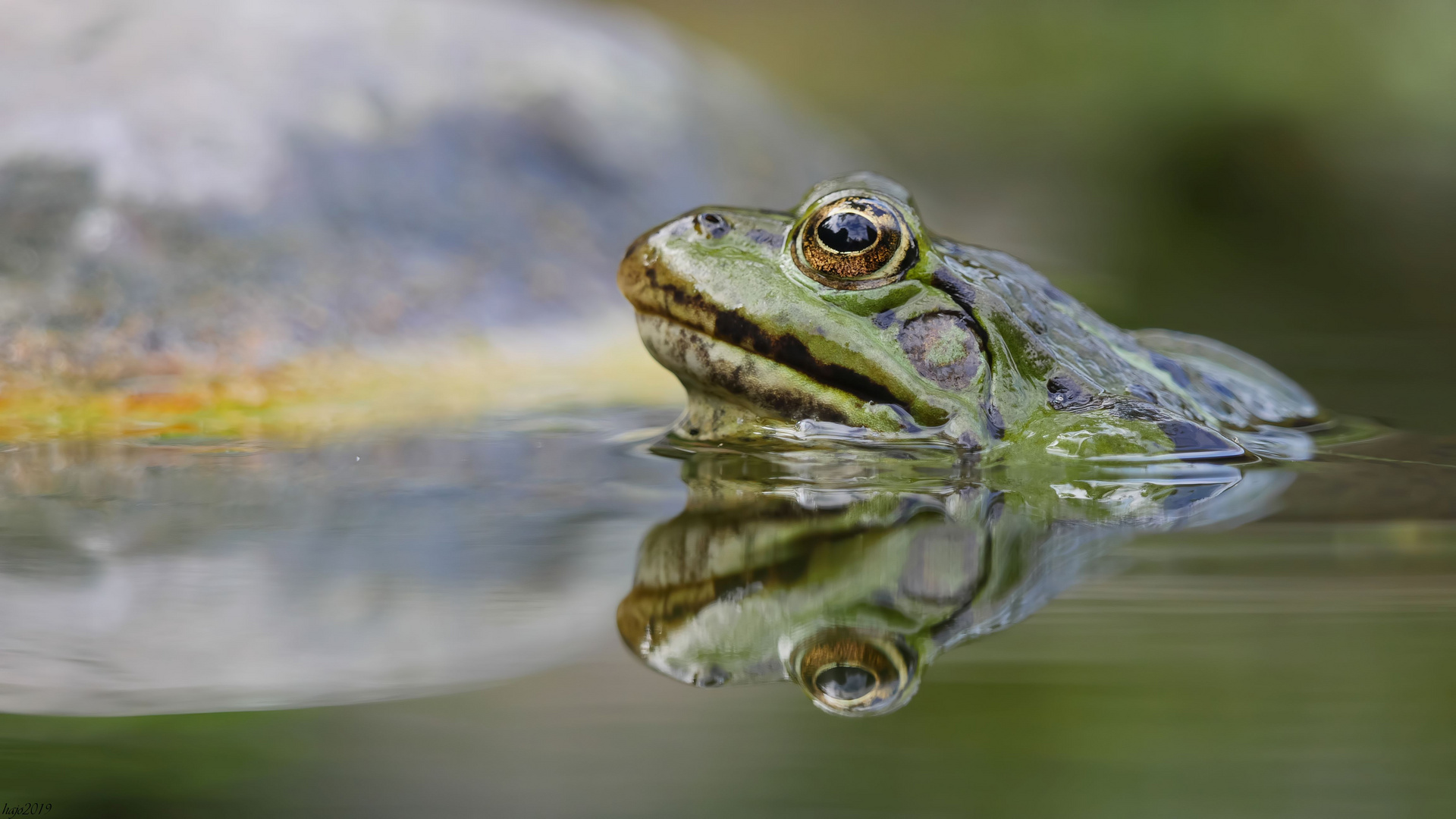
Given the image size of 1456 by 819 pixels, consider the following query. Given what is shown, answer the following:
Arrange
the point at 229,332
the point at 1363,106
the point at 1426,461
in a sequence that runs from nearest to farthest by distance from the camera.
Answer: the point at 1426,461 → the point at 229,332 → the point at 1363,106

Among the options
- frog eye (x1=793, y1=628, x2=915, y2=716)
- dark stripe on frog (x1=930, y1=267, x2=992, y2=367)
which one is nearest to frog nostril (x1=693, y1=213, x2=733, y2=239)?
dark stripe on frog (x1=930, y1=267, x2=992, y2=367)

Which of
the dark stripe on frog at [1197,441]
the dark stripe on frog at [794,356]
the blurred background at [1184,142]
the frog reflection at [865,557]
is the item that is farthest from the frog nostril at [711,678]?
the blurred background at [1184,142]

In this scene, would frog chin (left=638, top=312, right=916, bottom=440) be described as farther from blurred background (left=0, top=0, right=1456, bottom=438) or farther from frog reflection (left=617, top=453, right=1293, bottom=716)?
blurred background (left=0, top=0, right=1456, bottom=438)

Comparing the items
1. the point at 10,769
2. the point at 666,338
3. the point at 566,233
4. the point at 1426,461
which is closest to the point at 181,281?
the point at 566,233

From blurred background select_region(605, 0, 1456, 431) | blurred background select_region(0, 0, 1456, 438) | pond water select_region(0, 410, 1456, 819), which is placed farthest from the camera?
blurred background select_region(605, 0, 1456, 431)

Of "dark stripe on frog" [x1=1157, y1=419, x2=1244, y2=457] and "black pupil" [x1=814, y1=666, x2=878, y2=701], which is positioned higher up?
"dark stripe on frog" [x1=1157, y1=419, x2=1244, y2=457]

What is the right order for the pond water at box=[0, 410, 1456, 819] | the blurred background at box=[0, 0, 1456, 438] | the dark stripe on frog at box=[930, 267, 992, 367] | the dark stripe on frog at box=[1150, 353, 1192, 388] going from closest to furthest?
1. the pond water at box=[0, 410, 1456, 819]
2. the dark stripe on frog at box=[930, 267, 992, 367]
3. the dark stripe on frog at box=[1150, 353, 1192, 388]
4. the blurred background at box=[0, 0, 1456, 438]

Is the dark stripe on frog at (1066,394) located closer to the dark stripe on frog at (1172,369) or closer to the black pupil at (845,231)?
the dark stripe on frog at (1172,369)

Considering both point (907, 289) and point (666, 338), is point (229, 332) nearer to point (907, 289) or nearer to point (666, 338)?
point (666, 338)

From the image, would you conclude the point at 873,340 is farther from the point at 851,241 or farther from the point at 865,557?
the point at 865,557
